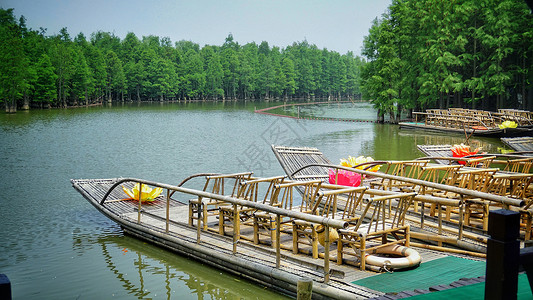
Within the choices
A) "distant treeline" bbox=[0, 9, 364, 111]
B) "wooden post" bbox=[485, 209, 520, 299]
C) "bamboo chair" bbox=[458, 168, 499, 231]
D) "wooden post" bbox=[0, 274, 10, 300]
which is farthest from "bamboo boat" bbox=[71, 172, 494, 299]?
"distant treeline" bbox=[0, 9, 364, 111]

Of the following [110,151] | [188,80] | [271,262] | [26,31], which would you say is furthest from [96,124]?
[188,80]

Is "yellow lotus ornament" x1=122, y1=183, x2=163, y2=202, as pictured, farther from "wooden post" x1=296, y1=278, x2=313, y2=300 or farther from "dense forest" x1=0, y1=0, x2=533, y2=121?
"dense forest" x1=0, y1=0, x2=533, y2=121

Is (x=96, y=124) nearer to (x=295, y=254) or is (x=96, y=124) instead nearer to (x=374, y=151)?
(x=374, y=151)

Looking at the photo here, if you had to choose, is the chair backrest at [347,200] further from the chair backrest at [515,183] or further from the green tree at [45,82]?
the green tree at [45,82]

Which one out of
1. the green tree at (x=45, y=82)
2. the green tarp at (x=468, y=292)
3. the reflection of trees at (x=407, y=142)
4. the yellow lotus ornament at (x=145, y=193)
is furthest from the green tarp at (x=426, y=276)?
the green tree at (x=45, y=82)

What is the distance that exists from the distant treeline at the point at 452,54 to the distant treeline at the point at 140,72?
31.1 m

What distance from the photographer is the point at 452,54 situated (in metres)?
33.9

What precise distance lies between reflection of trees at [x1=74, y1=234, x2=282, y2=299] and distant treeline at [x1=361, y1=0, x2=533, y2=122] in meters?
27.8

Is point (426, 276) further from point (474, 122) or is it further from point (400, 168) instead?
point (474, 122)

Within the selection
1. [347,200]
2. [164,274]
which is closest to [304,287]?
[347,200]

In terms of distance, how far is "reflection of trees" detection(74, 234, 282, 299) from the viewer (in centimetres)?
680

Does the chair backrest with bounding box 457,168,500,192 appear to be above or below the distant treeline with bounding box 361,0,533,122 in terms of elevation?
below

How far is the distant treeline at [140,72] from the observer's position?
5308 cm

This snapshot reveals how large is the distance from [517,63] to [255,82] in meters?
67.1
